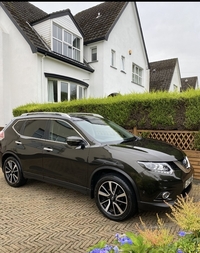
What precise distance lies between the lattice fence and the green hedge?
134 mm

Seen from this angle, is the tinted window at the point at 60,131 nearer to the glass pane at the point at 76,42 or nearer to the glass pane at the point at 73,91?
the glass pane at the point at 73,91

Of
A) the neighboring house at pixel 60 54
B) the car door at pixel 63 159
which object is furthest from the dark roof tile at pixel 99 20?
the car door at pixel 63 159

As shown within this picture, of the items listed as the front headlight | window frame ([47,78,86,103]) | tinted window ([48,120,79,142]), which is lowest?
the front headlight

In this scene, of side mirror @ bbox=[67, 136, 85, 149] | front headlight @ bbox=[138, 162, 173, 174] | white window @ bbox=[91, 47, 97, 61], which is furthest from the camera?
white window @ bbox=[91, 47, 97, 61]

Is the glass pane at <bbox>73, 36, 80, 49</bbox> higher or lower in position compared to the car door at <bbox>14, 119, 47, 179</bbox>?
higher

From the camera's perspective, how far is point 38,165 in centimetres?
443

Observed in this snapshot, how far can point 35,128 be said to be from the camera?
472 cm

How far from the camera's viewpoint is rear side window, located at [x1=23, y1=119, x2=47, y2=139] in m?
4.56

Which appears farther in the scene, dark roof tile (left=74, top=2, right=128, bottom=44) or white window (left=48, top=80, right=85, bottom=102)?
dark roof tile (left=74, top=2, right=128, bottom=44)

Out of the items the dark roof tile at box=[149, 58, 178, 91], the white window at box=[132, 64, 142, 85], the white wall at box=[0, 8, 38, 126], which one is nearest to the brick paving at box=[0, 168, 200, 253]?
the white wall at box=[0, 8, 38, 126]

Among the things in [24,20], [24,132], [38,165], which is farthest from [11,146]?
[24,20]

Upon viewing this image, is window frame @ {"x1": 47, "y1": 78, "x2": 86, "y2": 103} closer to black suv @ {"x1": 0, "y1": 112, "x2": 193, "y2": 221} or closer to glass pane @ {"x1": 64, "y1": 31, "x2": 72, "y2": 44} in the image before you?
glass pane @ {"x1": 64, "y1": 31, "x2": 72, "y2": 44}

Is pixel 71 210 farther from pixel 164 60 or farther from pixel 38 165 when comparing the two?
pixel 164 60

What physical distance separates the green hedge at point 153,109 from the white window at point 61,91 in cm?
498
